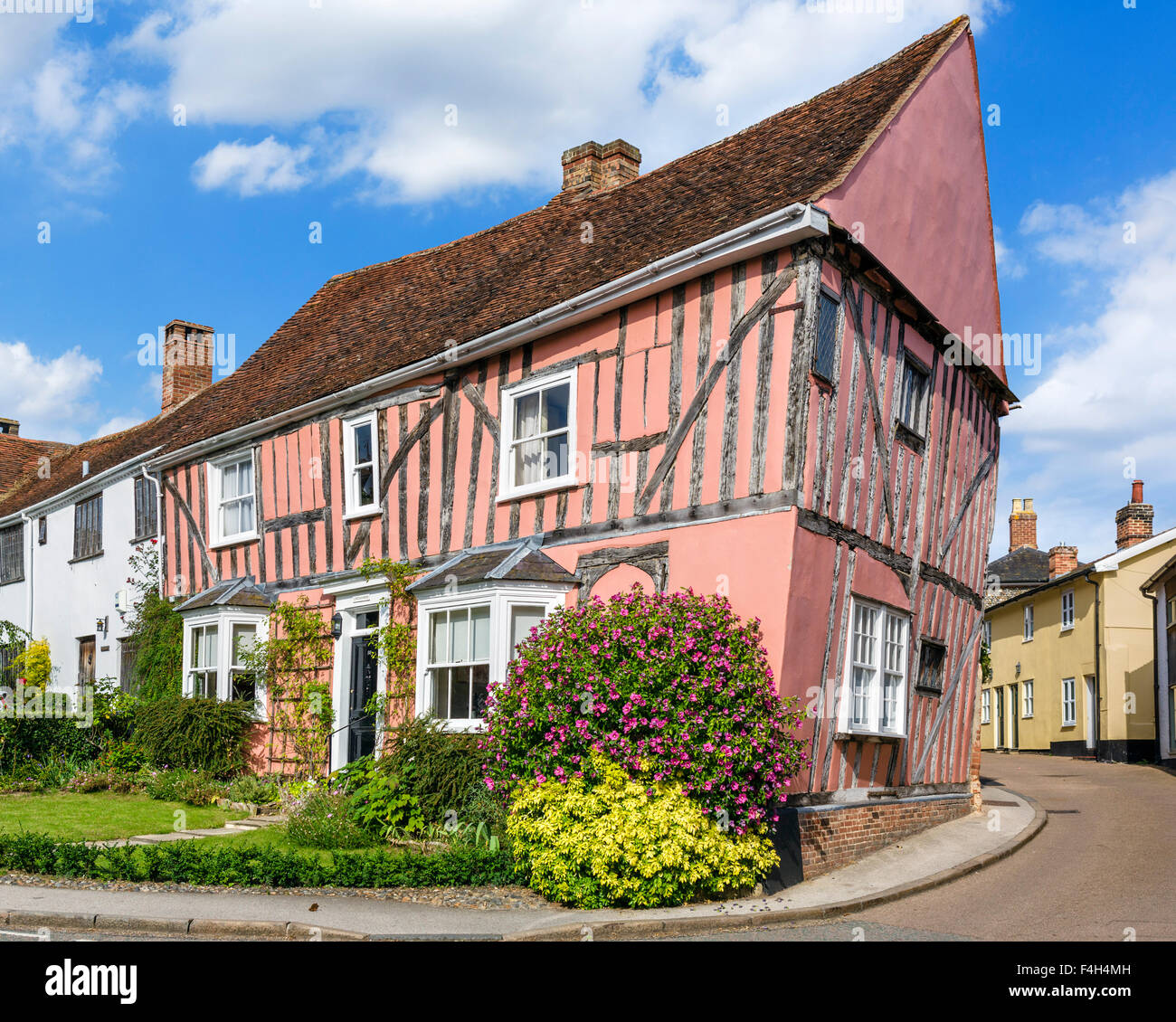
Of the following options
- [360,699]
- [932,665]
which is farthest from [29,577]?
[932,665]

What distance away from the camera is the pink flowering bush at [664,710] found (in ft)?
29.9

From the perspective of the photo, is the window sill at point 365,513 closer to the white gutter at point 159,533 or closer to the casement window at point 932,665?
the white gutter at point 159,533

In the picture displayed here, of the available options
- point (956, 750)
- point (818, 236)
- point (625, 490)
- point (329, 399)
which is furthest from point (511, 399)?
point (956, 750)

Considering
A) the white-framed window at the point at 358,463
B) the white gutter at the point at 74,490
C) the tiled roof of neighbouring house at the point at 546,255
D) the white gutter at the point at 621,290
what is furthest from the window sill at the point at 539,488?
the white gutter at the point at 74,490

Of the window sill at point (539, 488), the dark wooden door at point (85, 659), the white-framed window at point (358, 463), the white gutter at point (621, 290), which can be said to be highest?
the white gutter at point (621, 290)

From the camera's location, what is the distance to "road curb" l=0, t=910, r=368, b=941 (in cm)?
758

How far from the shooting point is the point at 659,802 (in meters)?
8.80

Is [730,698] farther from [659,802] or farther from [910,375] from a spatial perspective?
[910,375]

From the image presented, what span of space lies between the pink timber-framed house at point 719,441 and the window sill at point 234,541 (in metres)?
0.07

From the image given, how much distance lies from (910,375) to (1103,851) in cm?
564

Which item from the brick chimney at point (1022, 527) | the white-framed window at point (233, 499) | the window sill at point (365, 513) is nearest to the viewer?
the window sill at point (365, 513)

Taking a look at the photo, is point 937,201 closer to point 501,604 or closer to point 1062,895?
point 501,604
